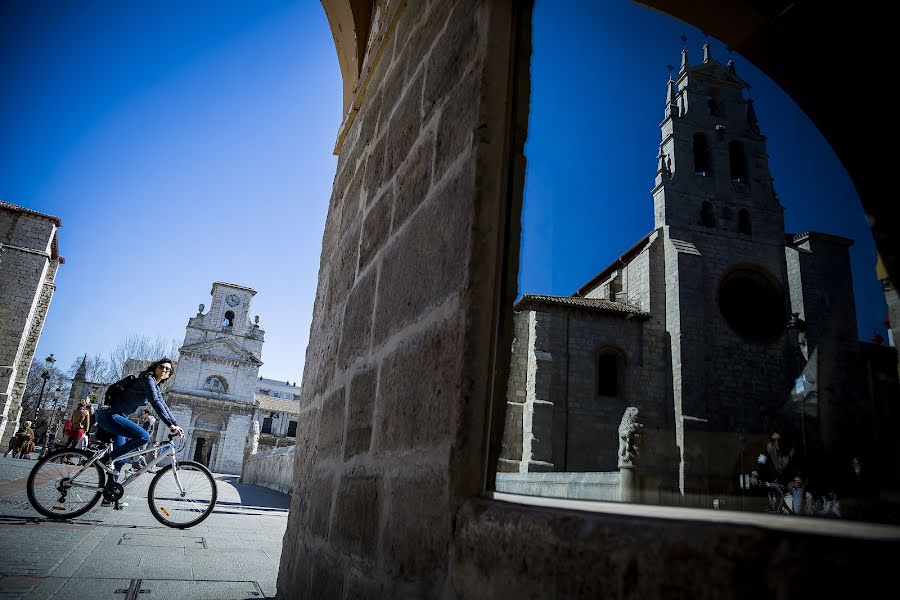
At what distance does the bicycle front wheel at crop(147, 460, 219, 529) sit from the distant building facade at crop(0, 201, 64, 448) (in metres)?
21.9

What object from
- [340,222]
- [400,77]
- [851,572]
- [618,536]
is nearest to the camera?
[851,572]

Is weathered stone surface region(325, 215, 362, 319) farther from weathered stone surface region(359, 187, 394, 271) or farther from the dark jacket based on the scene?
the dark jacket

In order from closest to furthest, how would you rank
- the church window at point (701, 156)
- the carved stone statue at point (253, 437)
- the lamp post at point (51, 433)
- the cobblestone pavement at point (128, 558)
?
the church window at point (701, 156) → the cobblestone pavement at point (128, 558) → the carved stone statue at point (253, 437) → the lamp post at point (51, 433)

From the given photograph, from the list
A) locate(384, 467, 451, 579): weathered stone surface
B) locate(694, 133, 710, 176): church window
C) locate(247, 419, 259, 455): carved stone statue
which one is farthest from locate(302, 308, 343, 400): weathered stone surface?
locate(247, 419, 259, 455): carved stone statue

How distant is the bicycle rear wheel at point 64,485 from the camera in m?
5.13

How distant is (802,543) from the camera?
483 millimetres

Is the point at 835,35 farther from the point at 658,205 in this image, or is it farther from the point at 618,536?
the point at 618,536

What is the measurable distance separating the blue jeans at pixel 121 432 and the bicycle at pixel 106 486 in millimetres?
83

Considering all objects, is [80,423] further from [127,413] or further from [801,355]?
[801,355]

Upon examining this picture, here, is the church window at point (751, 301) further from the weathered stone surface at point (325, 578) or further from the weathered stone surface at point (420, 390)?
the weathered stone surface at point (325, 578)

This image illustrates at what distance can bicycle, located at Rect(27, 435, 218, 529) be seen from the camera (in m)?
5.21

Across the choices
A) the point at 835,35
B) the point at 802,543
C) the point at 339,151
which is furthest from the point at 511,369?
the point at 339,151

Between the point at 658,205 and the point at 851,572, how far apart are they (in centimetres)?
130

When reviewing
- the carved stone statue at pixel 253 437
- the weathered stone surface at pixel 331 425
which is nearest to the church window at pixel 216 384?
the carved stone statue at pixel 253 437
